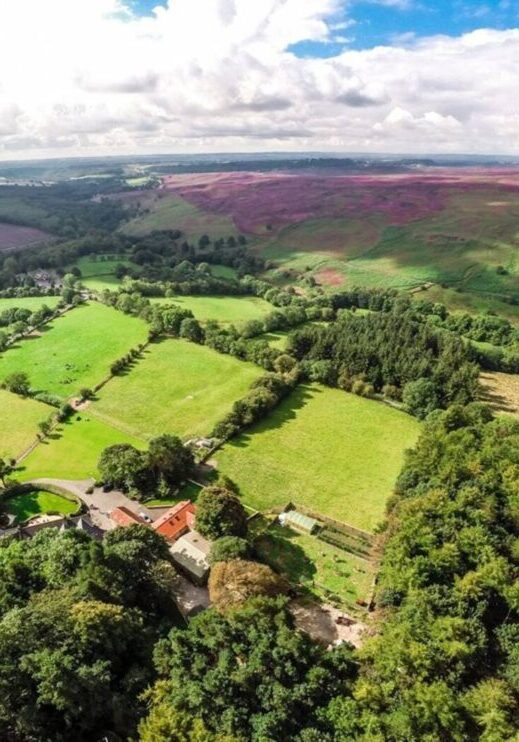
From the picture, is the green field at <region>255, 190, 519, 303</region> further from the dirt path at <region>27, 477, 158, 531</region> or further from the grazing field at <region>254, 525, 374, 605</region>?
the dirt path at <region>27, 477, 158, 531</region>

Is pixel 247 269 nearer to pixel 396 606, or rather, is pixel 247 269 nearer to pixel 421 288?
pixel 421 288

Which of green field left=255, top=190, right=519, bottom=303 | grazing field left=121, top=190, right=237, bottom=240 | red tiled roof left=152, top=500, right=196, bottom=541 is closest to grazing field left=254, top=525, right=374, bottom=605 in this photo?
red tiled roof left=152, top=500, right=196, bottom=541

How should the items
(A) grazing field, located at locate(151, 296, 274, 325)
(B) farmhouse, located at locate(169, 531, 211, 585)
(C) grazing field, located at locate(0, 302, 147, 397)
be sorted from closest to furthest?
(B) farmhouse, located at locate(169, 531, 211, 585), (C) grazing field, located at locate(0, 302, 147, 397), (A) grazing field, located at locate(151, 296, 274, 325)

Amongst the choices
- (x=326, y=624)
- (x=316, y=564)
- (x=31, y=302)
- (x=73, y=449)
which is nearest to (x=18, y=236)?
(x=31, y=302)

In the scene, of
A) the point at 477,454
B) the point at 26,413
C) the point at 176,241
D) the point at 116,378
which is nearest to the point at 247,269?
the point at 176,241

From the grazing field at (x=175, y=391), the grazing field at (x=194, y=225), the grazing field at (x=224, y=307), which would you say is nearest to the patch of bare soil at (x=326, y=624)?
the grazing field at (x=175, y=391)
